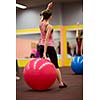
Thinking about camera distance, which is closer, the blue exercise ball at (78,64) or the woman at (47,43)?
the woman at (47,43)

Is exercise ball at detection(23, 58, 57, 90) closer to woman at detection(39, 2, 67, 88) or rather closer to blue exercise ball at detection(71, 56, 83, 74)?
woman at detection(39, 2, 67, 88)

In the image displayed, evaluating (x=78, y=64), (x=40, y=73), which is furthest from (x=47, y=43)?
(x=78, y=64)

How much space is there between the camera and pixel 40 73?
12.0 feet

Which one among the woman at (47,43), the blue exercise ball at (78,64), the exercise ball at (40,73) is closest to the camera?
the exercise ball at (40,73)

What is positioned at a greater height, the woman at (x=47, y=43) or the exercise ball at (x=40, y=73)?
the woman at (x=47, y=43)

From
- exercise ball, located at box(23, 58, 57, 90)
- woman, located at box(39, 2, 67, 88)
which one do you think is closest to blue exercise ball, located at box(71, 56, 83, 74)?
woman, located at box(39, 2, 67, 88)

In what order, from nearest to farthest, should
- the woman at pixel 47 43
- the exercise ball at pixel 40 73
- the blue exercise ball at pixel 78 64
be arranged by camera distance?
the exercise ball at pixel 40 73, the woman at pixel 47 43, the blue exercise ball at pixel 78 64

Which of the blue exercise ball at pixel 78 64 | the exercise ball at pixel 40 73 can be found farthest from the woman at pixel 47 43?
the blue exercise ball at pixel 78 64

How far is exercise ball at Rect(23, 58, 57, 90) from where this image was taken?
3.66 meters

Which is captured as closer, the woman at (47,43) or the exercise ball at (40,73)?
the exercise ball at (40,73)

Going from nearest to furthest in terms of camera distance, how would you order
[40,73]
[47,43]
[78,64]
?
[40,73], [47,43], [78,64]

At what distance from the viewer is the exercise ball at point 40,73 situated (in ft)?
12.0

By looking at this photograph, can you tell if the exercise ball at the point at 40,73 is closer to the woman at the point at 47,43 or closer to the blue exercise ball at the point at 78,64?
the woman at the point at 47,43

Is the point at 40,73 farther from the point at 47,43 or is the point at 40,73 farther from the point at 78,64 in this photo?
the point at 78,64
